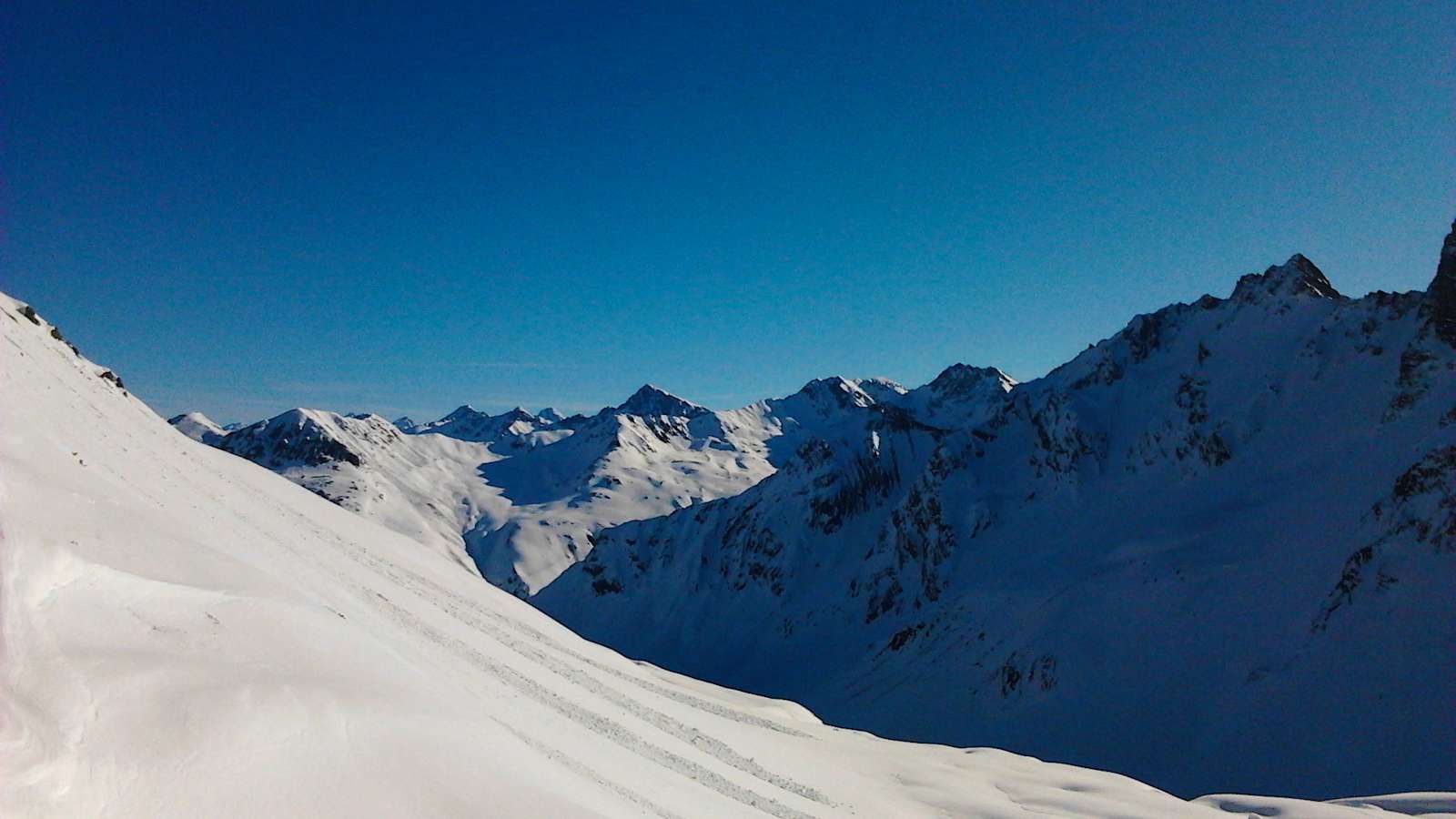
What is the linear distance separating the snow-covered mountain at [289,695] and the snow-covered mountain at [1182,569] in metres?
18.7

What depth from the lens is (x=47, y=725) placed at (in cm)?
596

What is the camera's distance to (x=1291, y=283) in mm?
76000

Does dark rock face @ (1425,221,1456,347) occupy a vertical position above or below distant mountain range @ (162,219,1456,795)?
above

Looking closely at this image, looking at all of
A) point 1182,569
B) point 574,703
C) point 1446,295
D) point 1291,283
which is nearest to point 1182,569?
point 1182,569

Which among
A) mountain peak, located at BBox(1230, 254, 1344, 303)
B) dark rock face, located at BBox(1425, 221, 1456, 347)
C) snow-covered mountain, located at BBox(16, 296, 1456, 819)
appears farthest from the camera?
mountain peak, located at BBox(1230, 254, 1344, 303)

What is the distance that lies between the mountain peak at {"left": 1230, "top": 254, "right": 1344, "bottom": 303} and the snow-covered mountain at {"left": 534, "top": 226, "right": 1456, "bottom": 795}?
0.99ft

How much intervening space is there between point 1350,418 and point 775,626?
86.3m

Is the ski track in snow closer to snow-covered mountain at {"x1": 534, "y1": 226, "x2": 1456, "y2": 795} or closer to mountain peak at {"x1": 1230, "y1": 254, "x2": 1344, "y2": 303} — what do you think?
snow-covered mountain at {"x1": 534, "y1": 226, "x2": 1456, "y2": 795}

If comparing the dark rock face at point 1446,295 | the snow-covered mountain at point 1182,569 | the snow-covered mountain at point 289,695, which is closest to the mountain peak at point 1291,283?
the snow-covered mountain at point 1182,569

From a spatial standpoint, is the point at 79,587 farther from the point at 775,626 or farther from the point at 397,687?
the point at 775,626

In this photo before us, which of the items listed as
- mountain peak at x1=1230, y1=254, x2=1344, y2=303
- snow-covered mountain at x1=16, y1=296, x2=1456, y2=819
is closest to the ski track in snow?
snow-covered mountain at x1=16, y1=296, x2=1456, y2=819

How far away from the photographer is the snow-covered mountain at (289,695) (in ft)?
22.1

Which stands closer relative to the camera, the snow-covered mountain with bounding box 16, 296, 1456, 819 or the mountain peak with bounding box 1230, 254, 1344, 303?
the snow-covered mountain with bounding box 16, 296, 1456, 819

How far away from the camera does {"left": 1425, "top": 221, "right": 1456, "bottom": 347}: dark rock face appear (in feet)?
180
